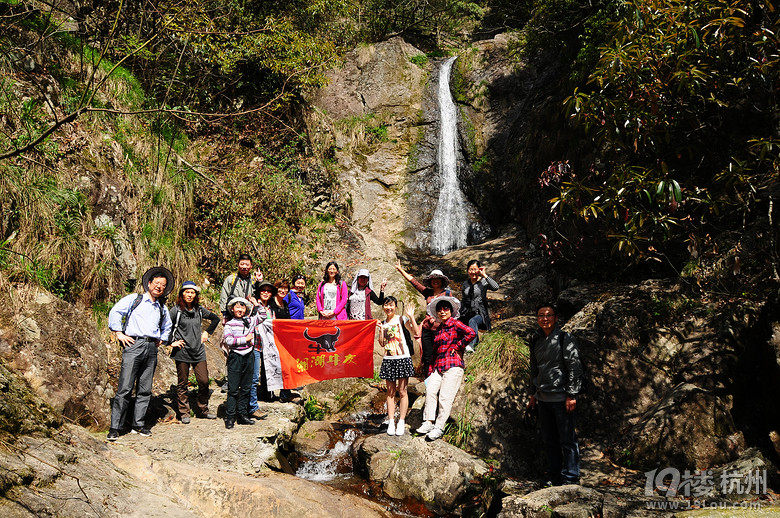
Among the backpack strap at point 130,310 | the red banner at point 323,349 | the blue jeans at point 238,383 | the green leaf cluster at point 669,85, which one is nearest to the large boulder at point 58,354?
the backpack strap at point 130,310

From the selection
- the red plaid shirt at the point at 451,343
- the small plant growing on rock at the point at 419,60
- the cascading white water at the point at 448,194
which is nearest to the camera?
the red plaid shirt at the point at 451,343

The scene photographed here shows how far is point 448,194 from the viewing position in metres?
17.1

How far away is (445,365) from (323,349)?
2.25m

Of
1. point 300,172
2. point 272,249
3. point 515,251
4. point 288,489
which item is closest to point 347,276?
point 272,249

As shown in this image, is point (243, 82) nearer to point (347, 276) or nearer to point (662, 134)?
point (347, 276)

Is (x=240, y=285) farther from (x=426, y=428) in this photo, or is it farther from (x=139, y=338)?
(x=426, y=428)

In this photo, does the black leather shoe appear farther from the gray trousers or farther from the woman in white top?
the woman in white top

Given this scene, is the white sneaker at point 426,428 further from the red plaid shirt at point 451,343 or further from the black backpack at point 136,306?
the black backpack at point 136,306

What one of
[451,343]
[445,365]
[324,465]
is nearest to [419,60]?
[451,343]

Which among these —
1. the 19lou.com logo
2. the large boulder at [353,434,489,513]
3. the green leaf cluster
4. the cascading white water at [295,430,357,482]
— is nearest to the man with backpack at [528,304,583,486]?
the 19lou.com logo

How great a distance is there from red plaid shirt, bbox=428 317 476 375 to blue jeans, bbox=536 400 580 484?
48.0 inches

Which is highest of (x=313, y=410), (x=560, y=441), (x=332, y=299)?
(x=332, y=299)

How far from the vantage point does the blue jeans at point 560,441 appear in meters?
4.74

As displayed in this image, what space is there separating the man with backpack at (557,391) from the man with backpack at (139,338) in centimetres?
437
